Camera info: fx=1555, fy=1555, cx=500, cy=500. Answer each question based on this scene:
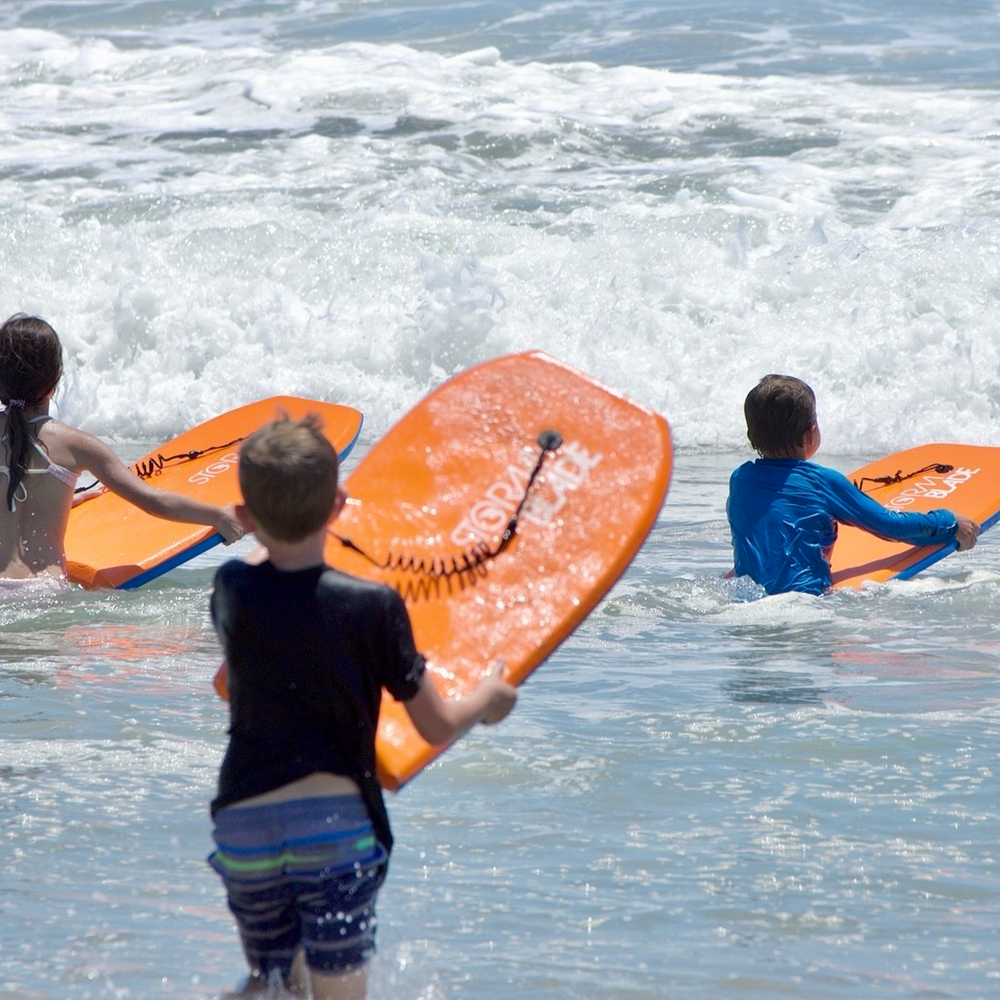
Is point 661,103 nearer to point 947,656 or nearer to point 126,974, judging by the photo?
point 947,656

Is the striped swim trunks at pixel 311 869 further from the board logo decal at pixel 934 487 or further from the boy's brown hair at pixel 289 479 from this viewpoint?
the board logo decal at pixel 934 487

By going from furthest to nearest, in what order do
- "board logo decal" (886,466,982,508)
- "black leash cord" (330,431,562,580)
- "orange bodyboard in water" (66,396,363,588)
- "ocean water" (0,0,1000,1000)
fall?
"board logo decal" (886,466,982,508), "orange bodyboard in water" (66,396,363,588), "black leash cord" (330,431,562,580), "ocean water" (0,0,1000,1000)

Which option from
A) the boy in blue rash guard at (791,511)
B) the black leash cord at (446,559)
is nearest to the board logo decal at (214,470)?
the boy in blue rash guard at (791,511)

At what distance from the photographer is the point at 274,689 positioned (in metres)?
2.13

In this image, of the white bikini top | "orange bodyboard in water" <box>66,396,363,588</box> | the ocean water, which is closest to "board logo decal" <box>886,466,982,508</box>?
the ocean water

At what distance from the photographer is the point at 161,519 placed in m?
5.59

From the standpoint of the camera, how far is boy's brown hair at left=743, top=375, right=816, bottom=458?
498cm

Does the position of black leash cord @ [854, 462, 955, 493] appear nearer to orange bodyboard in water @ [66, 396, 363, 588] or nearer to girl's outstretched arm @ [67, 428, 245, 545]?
orange bodyboard in water @ [66, 396, 363, 588]

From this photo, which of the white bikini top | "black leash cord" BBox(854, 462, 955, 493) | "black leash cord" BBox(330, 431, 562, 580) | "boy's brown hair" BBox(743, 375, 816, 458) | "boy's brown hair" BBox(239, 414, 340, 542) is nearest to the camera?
"boy's brown hair" BBox(239, 414, 340, 542)

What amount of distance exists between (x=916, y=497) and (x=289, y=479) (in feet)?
14.8

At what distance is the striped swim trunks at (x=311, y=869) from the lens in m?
2.12

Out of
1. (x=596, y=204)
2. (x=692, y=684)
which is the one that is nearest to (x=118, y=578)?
(x=692, y=684)

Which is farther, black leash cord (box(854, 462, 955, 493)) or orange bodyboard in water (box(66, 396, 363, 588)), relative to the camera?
black leash cord (box(854, 462, 955, 493))

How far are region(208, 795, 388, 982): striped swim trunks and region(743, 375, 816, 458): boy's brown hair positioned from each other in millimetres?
3087
